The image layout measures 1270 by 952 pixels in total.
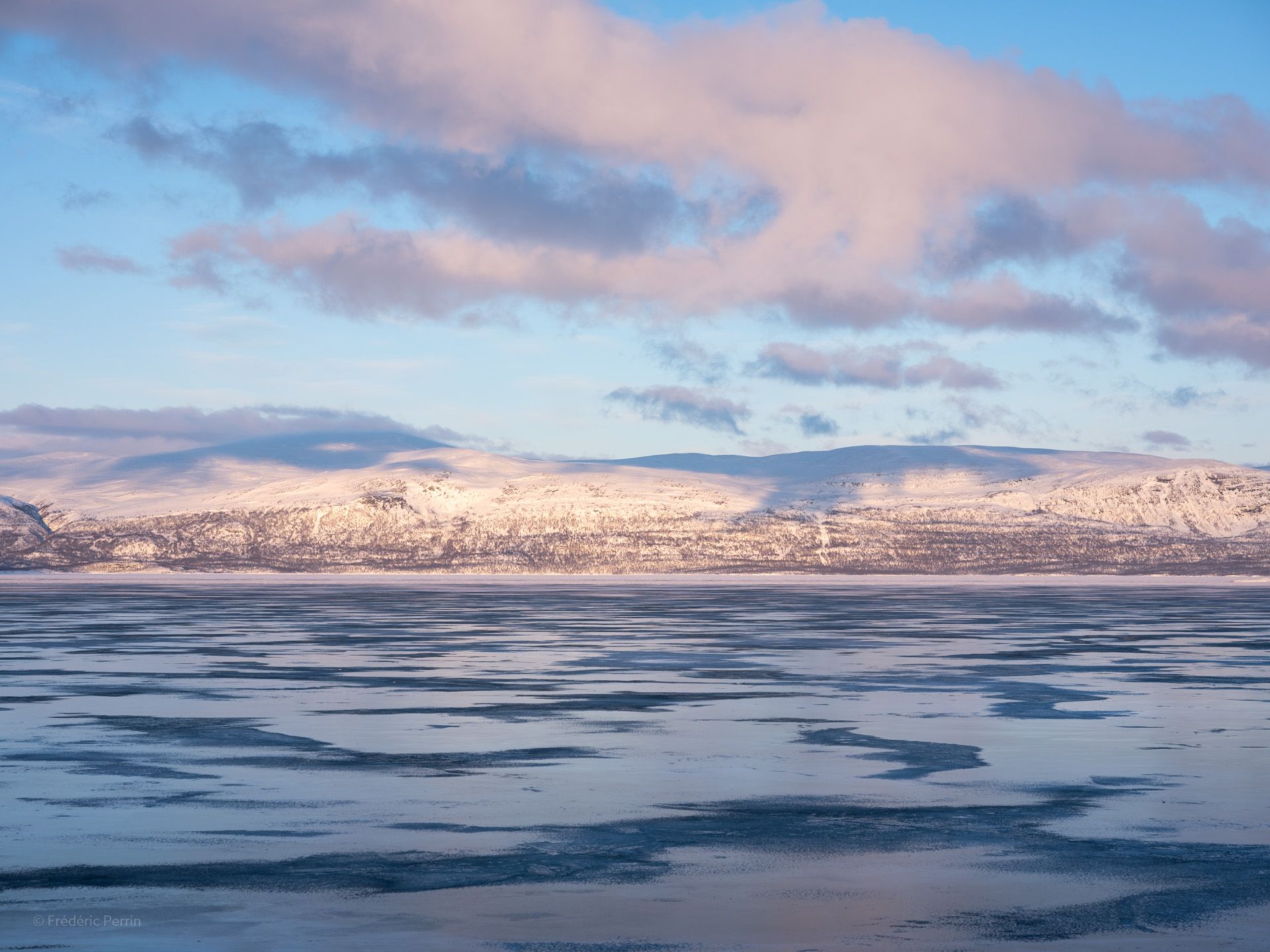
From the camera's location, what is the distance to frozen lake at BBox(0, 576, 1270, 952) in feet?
37.4

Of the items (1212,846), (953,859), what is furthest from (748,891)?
(1212,846)

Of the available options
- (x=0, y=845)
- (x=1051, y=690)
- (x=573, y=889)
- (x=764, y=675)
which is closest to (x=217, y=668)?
(x=764, y=675)

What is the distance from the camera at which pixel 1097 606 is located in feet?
260

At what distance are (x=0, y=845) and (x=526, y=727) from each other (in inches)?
397

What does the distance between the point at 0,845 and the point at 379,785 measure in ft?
14.8

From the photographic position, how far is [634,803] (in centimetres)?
1652

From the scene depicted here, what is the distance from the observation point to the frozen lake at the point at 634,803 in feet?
37.4

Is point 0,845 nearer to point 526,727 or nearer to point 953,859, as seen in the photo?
point 953,859

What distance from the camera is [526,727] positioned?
23250 mm

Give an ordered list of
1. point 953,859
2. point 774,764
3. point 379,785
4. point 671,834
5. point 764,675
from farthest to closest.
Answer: point 764,675 < point 774,764 < point 379,785 < point 671,834 < point 953,859

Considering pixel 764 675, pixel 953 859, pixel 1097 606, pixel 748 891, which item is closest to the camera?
pixel 748 891

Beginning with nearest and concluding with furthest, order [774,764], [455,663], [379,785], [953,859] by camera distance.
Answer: [953,859], [379,785], [774,764], [455,663]

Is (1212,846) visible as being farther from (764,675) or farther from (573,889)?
(764,675)

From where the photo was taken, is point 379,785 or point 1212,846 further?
point 379,785
